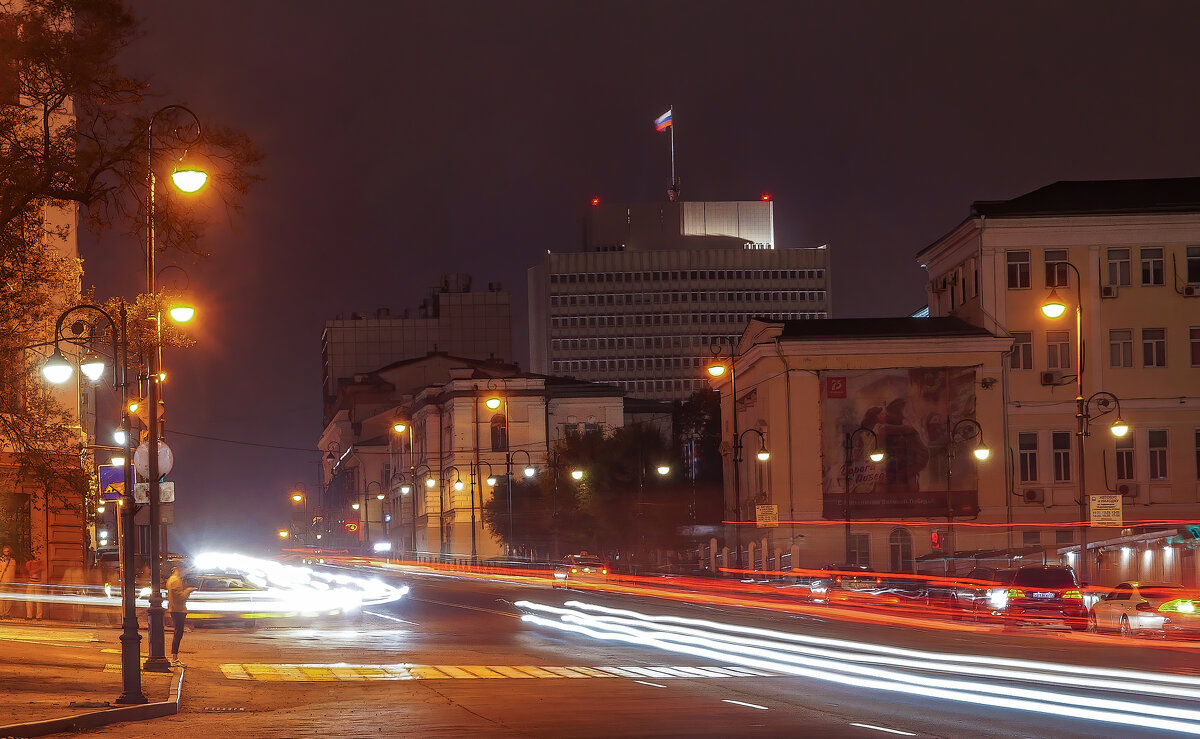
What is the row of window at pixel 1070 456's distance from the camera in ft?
243

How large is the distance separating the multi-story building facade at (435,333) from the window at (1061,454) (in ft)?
365

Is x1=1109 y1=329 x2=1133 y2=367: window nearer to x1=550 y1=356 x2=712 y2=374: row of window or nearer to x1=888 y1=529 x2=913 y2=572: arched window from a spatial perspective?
x1=888 y1=529 x2=913 y2=572: arched window

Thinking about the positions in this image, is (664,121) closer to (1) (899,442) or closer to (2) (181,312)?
(1) (899,442)

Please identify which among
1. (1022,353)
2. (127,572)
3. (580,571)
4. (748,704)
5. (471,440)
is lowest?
(580,571)

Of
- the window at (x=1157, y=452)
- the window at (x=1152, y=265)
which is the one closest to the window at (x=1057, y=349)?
the window at (x=1152, y=265)

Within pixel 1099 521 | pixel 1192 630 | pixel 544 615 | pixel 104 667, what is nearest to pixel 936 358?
pixel 1099 521

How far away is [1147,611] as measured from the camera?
37.6m

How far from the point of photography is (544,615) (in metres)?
45.8

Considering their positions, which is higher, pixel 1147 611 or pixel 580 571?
Answer: pixel 1147 611

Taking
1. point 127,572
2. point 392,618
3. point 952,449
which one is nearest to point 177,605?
point 127,572

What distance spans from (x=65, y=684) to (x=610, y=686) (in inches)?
317

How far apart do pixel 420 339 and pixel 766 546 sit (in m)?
126

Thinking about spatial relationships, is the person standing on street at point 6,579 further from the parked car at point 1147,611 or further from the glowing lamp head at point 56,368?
the parked car at point 1147,611

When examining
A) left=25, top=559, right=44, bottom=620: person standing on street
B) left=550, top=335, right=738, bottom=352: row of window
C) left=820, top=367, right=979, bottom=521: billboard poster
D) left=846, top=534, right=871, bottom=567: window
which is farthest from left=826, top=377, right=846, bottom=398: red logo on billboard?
left=550, top=335, right=738, bottom=352: row of window
